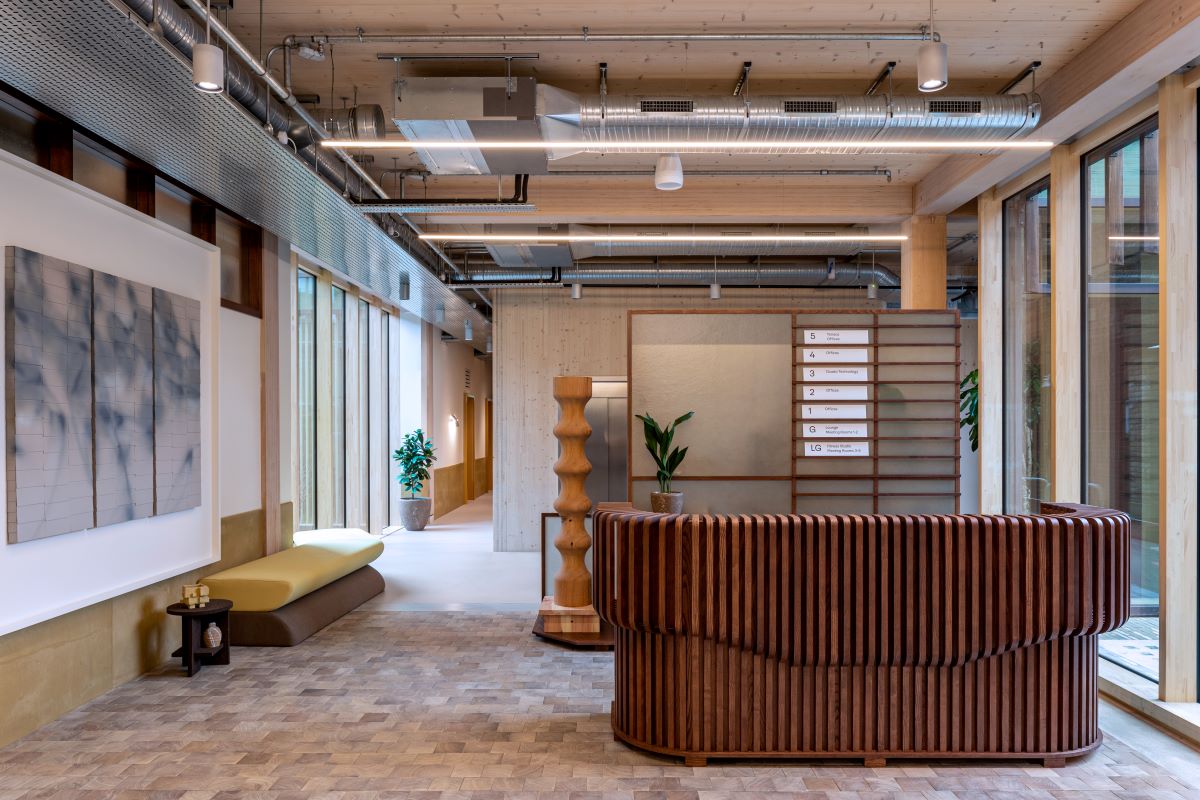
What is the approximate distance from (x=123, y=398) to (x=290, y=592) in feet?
5.90

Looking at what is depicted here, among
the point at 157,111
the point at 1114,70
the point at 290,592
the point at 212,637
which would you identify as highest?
the point at 1114,70

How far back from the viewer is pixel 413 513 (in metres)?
12.4

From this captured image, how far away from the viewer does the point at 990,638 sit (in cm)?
358

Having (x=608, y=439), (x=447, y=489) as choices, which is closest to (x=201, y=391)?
(x=608, y=439)

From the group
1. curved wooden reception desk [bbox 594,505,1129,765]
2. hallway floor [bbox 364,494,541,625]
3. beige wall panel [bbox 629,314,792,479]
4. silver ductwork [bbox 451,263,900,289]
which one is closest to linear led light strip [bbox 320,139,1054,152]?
beige wall panel [bbox 629,314,792,479]

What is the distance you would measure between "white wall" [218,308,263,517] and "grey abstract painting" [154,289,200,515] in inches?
21.3

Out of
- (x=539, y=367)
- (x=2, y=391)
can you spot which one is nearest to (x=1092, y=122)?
(x=2, y=391)

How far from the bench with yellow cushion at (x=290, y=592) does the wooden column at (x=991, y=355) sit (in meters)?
5.07

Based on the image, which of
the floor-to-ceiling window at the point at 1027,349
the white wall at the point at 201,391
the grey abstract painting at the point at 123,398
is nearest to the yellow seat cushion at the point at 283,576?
the white wall at the point at 201,391

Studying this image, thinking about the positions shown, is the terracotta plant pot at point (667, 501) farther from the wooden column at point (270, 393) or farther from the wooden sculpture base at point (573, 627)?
the wooden column at point (270, 393)

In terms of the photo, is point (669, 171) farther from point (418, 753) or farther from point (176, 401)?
point (418, 753)

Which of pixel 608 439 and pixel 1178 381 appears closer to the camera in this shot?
pixel 1178 381

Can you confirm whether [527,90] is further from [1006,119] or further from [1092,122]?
[1092,122]

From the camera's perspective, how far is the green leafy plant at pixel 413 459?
471 inches
